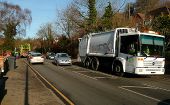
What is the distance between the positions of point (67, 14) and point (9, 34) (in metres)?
29.9

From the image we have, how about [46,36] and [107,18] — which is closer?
[107,18]

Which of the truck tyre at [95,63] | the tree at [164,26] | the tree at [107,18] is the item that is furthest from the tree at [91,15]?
the truck tyre at [95,63]

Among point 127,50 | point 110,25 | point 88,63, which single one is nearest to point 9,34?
point 110,25

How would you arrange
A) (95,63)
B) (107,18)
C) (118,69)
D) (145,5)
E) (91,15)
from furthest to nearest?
(145,5) → (107,18) → (91,15) → (95,63) → (118,69)

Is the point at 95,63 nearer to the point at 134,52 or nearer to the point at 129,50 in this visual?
the point at 129,50

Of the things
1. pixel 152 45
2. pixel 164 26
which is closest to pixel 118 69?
pixel 152 45

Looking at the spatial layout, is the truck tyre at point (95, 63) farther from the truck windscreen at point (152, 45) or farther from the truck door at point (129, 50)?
the truck windscreen at point (152, 45)

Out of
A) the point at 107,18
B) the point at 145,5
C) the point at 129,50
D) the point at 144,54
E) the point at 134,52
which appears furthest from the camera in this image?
the point at 145,5

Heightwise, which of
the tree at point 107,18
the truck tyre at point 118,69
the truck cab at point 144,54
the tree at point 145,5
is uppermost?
the tree at point 145,5

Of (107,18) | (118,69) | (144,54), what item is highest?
(107,18)

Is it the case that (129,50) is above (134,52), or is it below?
above

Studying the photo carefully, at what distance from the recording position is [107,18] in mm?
52406

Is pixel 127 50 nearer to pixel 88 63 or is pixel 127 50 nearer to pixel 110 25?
pixel 88 63

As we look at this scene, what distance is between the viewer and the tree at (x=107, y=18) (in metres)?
50.8
